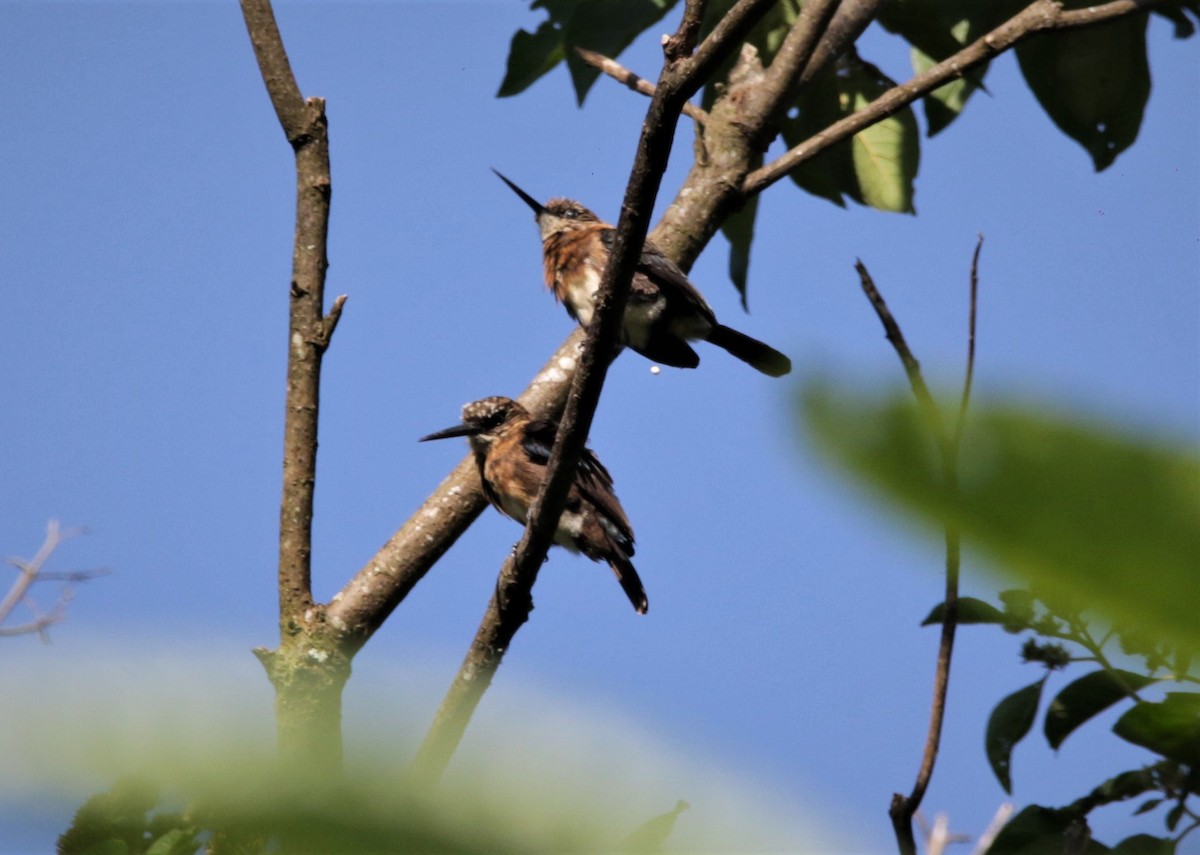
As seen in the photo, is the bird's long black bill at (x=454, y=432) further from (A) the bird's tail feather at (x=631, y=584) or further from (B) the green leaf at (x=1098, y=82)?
(B) the green leaf at (x=1098, y=82)

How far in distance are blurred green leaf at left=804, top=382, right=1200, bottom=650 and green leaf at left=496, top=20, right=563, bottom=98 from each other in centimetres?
542

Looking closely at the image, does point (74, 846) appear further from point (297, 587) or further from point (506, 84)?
point (506, 84)

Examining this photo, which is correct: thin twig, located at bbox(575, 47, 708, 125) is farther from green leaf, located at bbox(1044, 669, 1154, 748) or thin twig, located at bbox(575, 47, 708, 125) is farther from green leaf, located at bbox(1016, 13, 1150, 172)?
green leaf, located at bbox(1044, 669, 1154, 748)

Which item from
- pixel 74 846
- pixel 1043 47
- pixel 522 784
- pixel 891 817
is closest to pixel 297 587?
pixel 74 846

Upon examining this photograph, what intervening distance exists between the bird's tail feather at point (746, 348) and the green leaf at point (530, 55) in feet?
4.80

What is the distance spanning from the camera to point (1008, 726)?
279 cm

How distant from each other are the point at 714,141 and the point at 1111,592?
16.2ft

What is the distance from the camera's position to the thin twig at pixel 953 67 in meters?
4.62

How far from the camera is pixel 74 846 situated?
2.03 m

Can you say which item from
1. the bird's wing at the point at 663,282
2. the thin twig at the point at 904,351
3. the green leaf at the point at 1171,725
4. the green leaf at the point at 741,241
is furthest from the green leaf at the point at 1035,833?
the green leaf at the point at 741,241

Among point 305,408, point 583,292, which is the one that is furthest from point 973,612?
point 583,292

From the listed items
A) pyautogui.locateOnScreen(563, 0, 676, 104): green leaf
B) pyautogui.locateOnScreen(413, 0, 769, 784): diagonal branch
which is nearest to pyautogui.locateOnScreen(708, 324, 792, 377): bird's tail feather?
pyautogui.locateOnScreen(563, 0, 676, 104): green leaf

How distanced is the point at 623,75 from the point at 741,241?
1.07 meters

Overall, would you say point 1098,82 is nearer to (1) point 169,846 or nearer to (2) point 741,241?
(2) point 741,241
